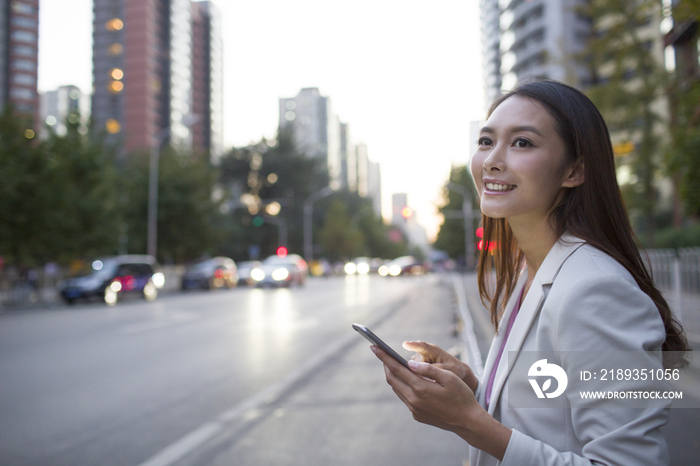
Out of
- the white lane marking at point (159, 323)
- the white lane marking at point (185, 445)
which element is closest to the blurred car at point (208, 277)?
the white lane marking at point (159, 323)

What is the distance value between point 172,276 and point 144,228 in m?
3.63

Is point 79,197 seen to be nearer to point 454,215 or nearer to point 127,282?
point 127,282

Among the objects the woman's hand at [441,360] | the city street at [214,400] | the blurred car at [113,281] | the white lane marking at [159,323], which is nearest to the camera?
the woman's hand at [441,360]

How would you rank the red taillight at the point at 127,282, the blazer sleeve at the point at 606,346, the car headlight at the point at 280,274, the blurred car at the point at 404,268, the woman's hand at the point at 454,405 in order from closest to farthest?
the blazer sleeve at the point at 606,346
the woman's hand at the point at 454,405
the red taillight at the point at 127,282
the car headlight at the point at 280,274
the blurred car at the point at 404,268

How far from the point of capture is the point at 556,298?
4.26ft

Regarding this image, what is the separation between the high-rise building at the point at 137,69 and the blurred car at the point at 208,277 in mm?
59001

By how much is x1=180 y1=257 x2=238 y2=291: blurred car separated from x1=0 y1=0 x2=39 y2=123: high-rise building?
62089 millimetres

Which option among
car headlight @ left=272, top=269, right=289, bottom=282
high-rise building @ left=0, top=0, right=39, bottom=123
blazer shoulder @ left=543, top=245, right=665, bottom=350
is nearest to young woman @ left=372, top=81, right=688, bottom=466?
blazer shoulder @ left=543, top=245, right=665, bottom=350

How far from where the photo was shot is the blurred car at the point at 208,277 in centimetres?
3169

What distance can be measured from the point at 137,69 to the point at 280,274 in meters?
73.6

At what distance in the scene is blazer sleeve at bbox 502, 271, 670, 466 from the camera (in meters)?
1.16

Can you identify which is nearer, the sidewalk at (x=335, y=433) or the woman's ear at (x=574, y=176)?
the woman's ear at (x=574, y=176)

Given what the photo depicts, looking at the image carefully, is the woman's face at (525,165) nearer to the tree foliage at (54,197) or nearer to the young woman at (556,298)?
the young woman at (556,298)

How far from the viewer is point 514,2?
252 ft
